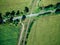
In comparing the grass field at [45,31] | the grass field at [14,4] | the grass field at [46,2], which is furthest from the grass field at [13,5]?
the grass field at [45,31]

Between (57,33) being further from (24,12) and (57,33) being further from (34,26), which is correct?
(24,12)

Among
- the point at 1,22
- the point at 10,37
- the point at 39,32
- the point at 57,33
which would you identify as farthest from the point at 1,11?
the point at 57,33

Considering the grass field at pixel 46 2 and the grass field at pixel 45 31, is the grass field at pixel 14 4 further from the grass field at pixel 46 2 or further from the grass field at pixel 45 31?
the grass field at pixel 45 31

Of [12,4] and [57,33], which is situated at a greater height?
[12,4]

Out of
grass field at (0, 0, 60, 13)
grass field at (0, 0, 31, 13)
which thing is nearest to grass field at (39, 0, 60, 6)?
grass field at (0, 0, 60, 13)

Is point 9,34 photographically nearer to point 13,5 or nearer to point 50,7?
point 13,5

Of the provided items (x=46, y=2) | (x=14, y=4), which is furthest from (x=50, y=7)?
(x=14, y=4)
